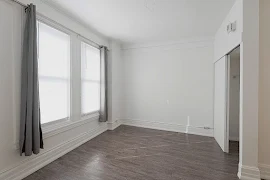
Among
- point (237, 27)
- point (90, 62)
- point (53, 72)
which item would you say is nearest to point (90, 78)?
point (90, 62)

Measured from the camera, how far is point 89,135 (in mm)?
3693

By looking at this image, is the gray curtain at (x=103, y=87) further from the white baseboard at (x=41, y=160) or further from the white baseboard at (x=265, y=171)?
the white baseboard at (x=265, y=171)

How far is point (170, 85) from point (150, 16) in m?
2.25

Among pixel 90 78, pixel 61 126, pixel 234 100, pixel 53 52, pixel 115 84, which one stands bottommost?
pixel 61 126

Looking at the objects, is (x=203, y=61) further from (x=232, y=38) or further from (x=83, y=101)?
(x=83, y=101)

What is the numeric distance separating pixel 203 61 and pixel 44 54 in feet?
12.7

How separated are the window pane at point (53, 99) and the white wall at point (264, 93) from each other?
3.45m

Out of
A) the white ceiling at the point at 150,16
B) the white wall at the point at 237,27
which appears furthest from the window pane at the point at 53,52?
the white wall at the point at 237,27

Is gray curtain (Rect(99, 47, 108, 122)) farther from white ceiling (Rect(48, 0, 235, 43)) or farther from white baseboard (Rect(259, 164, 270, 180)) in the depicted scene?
white baseboard (Rect(259, 164, 270, 180))

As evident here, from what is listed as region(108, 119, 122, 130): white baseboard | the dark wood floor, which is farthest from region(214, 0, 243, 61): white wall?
region(108, 119, 122, 130): white baseboard

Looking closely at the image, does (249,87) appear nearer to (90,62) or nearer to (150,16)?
(150,16)

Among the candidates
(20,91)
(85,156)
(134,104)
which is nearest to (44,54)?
(20,91)

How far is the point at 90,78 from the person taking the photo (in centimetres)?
385

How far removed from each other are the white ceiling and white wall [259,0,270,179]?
23.9 inches
